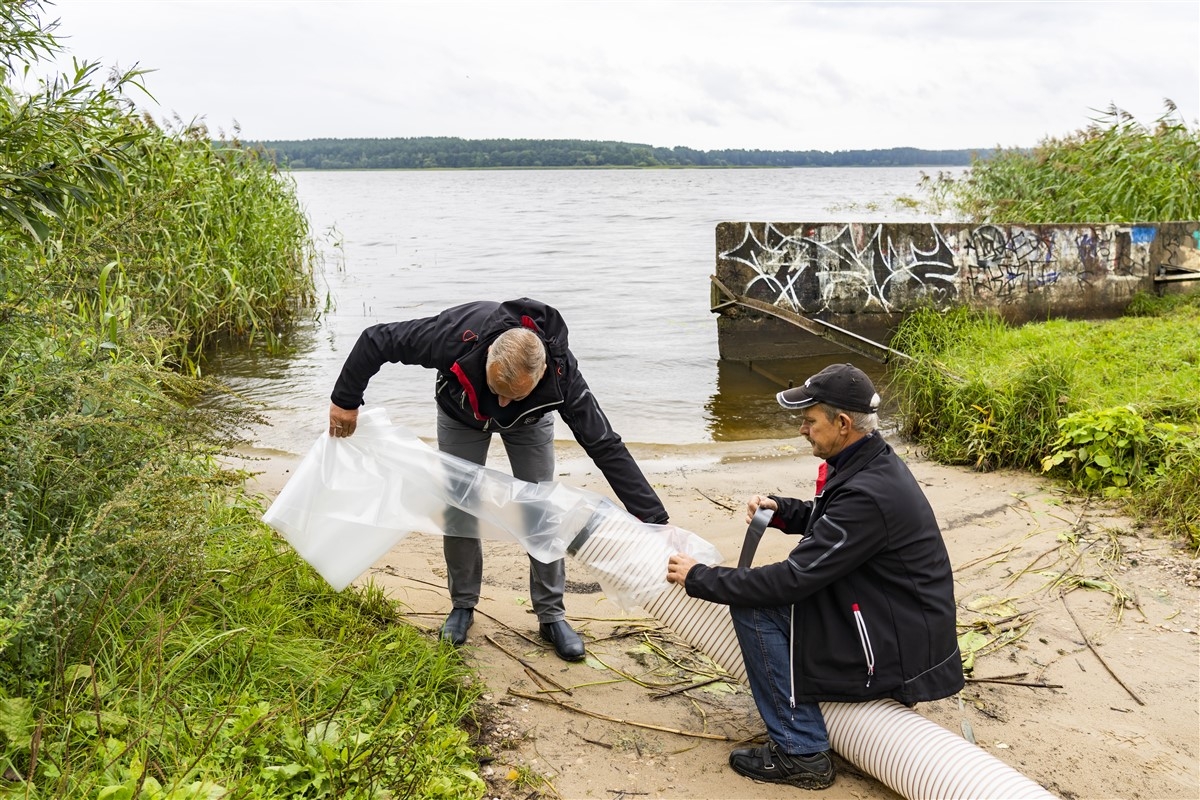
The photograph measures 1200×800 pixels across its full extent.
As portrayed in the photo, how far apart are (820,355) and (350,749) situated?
9821 mm

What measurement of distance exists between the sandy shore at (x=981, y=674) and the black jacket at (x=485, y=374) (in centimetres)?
78

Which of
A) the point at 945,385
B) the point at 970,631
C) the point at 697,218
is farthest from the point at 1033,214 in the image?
the point at 697,218

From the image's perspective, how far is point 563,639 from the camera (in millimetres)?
4117

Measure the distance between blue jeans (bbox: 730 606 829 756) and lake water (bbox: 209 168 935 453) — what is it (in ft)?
13.2

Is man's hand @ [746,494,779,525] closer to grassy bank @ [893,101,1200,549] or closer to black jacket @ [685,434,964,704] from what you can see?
black jacket @ [685,434,964,704]

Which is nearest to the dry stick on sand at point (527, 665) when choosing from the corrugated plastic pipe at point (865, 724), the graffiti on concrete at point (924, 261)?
the corrugated plastic pipe at point (865, 724)

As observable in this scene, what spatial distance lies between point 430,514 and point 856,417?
5.94 ft

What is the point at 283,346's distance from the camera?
1262 cm

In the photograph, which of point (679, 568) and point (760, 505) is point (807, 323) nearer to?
point (760, 505)

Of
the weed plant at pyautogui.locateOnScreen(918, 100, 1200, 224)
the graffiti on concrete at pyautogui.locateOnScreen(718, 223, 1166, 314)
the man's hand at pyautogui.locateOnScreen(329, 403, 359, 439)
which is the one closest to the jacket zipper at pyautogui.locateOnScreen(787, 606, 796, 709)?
the man's hand at pyautogui.locateOnScreen(329, 403, 359, 439)

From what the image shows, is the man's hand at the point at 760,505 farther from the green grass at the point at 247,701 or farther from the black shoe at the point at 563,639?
the green grass at the point at 247,701

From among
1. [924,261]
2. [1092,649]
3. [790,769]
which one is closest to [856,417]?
[790,769]

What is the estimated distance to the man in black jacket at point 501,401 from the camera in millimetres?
3682

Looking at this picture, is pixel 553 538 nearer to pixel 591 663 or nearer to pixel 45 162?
pixel 591 663
